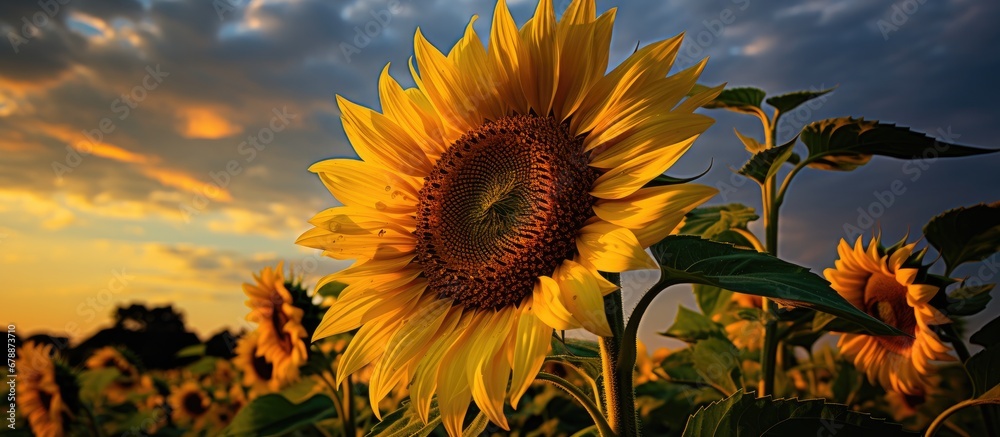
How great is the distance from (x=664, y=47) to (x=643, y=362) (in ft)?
14.0

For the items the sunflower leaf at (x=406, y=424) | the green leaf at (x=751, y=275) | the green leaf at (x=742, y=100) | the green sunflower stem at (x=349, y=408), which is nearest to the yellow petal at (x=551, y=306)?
the green leaf at (x=751, y=275)

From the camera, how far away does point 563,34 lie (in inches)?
60.0

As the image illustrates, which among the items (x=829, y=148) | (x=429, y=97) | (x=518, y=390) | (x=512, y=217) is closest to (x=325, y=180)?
(x=429, y=97)

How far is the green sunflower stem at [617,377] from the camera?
4.43 feet

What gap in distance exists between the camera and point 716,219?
2.59m

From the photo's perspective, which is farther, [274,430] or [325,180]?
[274,430]

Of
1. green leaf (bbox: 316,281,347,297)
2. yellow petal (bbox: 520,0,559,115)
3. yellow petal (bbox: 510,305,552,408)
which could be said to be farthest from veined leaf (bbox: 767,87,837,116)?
green leaf (bbox: 316,281,347,297)

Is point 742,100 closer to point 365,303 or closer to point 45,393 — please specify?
point 365,303

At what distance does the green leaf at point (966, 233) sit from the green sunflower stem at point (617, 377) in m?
1.45

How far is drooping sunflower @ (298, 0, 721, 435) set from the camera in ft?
4.38

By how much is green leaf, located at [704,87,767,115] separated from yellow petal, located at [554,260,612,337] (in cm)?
149

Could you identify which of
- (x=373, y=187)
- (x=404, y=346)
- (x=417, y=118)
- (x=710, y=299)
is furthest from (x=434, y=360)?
(x=710, y=299)

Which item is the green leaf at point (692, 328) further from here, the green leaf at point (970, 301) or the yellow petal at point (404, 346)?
the yellow petal at point (404, 346)

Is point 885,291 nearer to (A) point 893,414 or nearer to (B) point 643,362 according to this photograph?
(A) point 893,414
